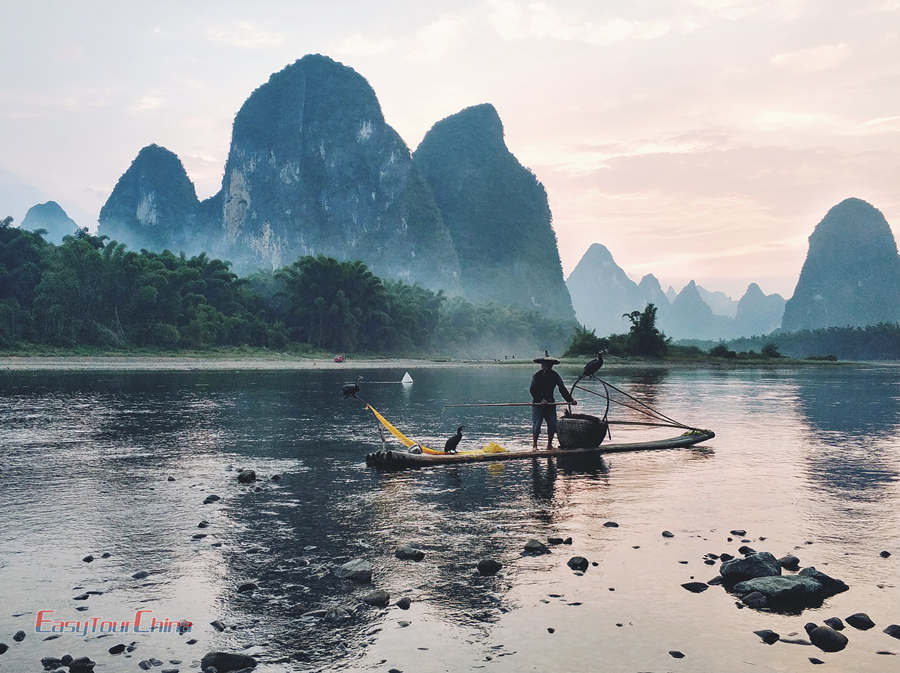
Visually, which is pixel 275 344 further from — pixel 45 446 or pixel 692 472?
pixel 692 472

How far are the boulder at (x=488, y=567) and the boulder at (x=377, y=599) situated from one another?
135cm

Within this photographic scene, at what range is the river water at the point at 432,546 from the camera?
6410 millimetres

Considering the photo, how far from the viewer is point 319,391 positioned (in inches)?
1543

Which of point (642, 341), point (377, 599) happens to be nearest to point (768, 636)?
point (377, 599)

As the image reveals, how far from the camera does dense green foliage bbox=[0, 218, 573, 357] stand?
6712 cm

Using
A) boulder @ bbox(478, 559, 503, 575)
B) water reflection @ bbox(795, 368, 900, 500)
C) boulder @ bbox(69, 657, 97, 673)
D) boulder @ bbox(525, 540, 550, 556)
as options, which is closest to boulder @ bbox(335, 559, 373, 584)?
boulder @ bbox(478, 559, 503, 575)

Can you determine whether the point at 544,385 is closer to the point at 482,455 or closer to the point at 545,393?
the point at 545,393

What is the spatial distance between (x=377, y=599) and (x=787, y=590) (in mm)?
4462

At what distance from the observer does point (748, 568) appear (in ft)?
26.7

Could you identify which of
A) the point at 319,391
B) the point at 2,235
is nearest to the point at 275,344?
the point at 2,235

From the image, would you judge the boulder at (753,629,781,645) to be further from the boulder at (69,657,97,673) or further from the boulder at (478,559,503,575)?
the boulder at (69,657,97,673)

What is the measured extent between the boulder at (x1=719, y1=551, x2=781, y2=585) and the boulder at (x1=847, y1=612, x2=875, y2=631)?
1.05 metres

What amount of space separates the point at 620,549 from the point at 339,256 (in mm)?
193982

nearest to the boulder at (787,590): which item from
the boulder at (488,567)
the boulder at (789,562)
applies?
the boulder at (789,562)
